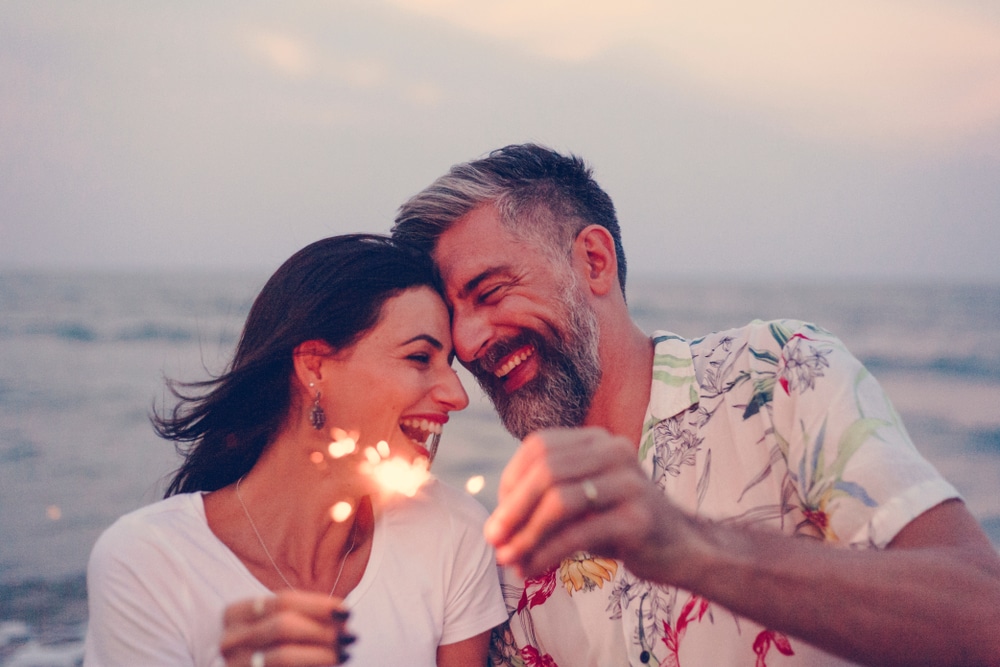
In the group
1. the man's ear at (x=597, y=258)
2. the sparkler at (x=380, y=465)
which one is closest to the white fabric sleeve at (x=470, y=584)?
the sparkler at (x=380, y=465)

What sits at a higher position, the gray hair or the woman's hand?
the gray hair

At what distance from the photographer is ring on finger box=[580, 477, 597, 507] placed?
167 centimetres

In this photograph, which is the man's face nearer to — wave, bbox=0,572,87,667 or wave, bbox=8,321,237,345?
wave, bbox=0,572,87,667

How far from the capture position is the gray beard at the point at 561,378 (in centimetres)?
370

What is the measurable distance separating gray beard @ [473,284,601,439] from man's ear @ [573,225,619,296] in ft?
0.63

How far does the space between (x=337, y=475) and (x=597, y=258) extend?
63.0 inches

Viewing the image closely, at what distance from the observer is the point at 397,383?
3.34 metres

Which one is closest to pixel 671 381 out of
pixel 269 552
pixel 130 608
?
pixel 269 552

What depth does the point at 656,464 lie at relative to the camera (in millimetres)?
3363

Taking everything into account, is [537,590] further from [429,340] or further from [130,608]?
[130,608]

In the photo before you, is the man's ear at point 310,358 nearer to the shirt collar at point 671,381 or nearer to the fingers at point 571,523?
the shirt collar at point 671,381

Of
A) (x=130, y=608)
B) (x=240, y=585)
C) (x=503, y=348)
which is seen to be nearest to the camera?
(x=130, y=608)

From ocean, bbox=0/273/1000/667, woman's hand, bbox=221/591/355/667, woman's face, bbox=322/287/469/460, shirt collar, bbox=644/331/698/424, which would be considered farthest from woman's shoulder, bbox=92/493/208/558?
shirt collar, bbox=644/331/698/424

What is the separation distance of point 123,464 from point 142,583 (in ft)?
32.5
